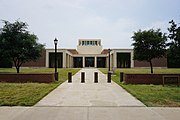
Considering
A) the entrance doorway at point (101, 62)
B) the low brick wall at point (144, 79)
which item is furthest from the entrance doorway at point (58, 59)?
the low brick wall at point (144, 79)

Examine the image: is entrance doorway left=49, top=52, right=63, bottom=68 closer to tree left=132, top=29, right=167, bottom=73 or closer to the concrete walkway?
tree left=132, top=29, right=167, bottom=73

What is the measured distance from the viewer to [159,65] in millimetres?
64875

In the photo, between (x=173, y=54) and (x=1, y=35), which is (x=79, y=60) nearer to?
(x=1, y=35)

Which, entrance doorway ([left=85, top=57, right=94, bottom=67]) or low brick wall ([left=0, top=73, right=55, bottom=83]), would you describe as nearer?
low brick wall ([left=0, top=73, right=55, bottom=83])

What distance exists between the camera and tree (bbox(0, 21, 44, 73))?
22.5 m

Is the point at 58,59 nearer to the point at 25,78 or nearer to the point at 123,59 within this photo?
the point at 123,59

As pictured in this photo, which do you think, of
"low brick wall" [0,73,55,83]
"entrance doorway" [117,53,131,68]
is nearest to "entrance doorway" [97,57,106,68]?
"entrance doorway" [117,53,131,68]

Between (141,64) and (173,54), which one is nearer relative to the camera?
(173,54)

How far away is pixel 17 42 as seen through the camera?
22.8 metres

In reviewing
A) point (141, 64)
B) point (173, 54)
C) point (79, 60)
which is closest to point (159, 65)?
point (141, 64)

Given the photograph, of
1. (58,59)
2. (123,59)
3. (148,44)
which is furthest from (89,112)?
(123,59)

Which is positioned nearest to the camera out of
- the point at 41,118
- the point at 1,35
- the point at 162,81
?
the point at 41,118

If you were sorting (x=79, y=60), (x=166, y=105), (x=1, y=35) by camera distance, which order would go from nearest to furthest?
(x=166, y=105)
(x=1, y=35)
(x=79, y=60)

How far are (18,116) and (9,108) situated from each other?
1.37m
